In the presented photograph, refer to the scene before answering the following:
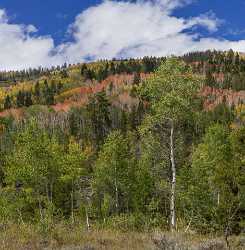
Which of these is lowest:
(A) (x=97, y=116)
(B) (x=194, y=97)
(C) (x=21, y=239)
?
(A) (x=97, y=116)

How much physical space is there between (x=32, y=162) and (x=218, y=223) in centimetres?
2675

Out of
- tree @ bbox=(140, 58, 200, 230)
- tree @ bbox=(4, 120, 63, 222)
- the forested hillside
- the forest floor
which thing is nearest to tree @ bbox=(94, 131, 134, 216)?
the forested hillside

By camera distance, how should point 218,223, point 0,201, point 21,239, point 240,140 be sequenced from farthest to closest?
point 0,201 < point 240,140 < point 218,223 < point 21,239

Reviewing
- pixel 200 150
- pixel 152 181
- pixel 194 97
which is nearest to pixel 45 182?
pixel 152 181

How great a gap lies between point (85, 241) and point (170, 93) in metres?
14.5

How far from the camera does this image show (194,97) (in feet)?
95.0

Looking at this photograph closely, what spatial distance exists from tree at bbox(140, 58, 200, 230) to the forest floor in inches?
466

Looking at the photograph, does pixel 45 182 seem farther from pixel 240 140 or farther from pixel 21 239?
pixel 21 239

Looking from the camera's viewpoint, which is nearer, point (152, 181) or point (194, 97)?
point (194, 97)

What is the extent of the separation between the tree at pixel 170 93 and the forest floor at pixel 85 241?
38.9 ft

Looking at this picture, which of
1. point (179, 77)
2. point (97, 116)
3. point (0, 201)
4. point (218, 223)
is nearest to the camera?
point (218, 223)

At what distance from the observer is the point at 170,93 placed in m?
27.9

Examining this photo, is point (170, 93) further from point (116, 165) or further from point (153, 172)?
point (116, 165)

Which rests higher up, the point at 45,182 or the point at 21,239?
→ the point at 21,239
